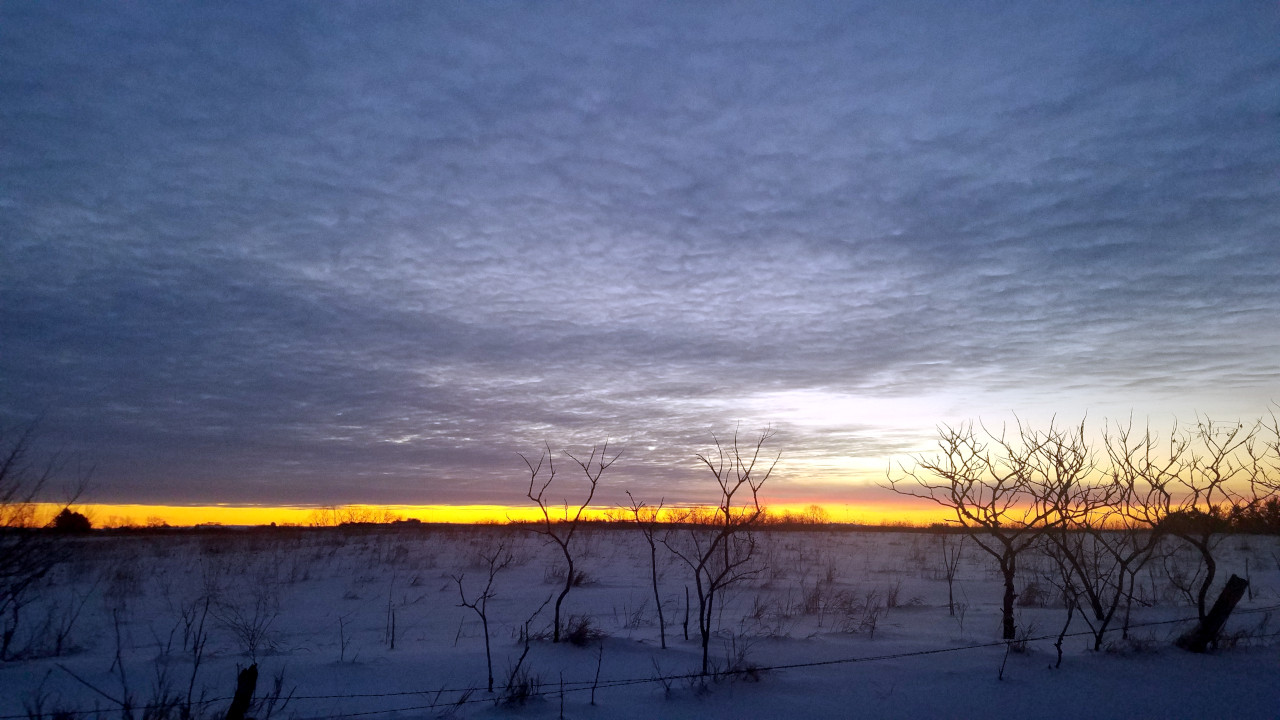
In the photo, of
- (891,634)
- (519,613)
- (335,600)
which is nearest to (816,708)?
(891,634)

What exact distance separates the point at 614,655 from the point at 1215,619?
24.9 ft

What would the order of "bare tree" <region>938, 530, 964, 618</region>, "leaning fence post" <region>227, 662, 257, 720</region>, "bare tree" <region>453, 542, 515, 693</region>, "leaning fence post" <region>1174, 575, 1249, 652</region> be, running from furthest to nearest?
"bare tree" <region>938, 530, 964, 618</region>, "leaning fence post" <region>1174, 575, 1249, 652</region>, "bare tree" <region>453, 542, 515, 693</region>, "leaning fence post" <region>227, 662, 257, 720</region>

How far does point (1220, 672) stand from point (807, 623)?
5444 millimetres

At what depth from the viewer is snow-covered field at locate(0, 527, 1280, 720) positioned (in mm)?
7172

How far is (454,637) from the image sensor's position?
11008 mm

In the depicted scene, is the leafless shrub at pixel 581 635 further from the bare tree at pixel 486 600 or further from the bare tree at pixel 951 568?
the bare tree at pixel 951 568

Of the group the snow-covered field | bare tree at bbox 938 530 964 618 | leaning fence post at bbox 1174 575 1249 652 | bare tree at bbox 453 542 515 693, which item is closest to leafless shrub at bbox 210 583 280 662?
the snow-covered field

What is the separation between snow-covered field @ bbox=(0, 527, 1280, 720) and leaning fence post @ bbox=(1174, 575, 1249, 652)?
223 mm

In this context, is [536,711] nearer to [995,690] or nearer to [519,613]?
[995,690]

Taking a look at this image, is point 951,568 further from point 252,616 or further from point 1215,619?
point 252,616

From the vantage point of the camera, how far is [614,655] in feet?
30.1

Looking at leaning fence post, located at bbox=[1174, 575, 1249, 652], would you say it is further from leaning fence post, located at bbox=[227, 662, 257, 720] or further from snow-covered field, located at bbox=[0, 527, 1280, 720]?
leaning fence post, located at bbox=[227, 662, 257, 720]

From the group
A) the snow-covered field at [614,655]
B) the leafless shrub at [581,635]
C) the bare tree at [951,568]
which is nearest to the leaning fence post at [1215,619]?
the snow-covered field at [614,655]

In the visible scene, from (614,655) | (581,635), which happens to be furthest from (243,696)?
(581,635)
